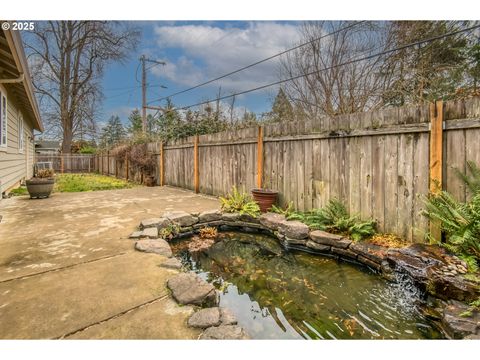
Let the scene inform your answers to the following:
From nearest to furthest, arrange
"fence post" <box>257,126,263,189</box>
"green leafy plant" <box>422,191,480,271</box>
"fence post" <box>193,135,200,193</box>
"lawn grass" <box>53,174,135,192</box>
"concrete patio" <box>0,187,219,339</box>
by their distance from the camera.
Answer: "concrete patio" <box>0,187,219,339</box>
"green leafy plant" <box>422,191,480,271</box>
"fence post" <box>257,126,263,189</box>
"fence post" <box>193,135,200,193</box>
"lawn grass" <box>53,174,135,192</box>

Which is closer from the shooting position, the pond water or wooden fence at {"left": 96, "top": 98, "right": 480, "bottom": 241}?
the pond water

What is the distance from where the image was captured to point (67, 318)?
66.7 inches

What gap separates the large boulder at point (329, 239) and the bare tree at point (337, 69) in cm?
396

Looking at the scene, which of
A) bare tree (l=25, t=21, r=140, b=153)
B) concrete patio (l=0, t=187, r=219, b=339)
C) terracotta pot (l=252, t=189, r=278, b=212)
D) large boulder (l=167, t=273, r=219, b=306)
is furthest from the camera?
bare tree (l=25, t=21, r=140, b=153)

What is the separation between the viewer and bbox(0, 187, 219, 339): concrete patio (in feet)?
5.26

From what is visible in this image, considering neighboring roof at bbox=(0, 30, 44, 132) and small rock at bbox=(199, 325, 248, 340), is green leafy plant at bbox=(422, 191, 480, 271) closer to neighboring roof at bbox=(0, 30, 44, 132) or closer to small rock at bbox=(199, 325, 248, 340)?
small rock at bbox=(199, 325, 248, 340)

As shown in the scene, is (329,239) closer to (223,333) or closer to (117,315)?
(223,333)

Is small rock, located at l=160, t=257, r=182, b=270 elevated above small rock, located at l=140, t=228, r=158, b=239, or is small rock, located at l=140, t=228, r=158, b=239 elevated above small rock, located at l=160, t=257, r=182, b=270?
small rock, located at l=140, t=228, r=158, b=239

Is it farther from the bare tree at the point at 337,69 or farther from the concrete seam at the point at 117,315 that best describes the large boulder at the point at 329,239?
the bare tree at the point at 337,69

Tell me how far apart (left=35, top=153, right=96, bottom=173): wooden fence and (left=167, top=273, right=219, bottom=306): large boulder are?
19992 millimetres

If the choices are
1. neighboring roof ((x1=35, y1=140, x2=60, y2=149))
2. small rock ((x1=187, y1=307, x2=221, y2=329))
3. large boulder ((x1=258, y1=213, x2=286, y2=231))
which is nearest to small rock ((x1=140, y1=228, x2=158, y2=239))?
large boulder ((x1=258, y1=213, x2=286, y2=231))

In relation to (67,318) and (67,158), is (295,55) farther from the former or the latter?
(67,158)

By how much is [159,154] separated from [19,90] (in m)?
4.00

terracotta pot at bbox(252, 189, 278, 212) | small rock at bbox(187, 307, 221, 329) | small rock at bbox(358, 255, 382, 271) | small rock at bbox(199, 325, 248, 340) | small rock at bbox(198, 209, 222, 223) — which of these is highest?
terracotta pot at bbox(252, 189, 278, 212)
